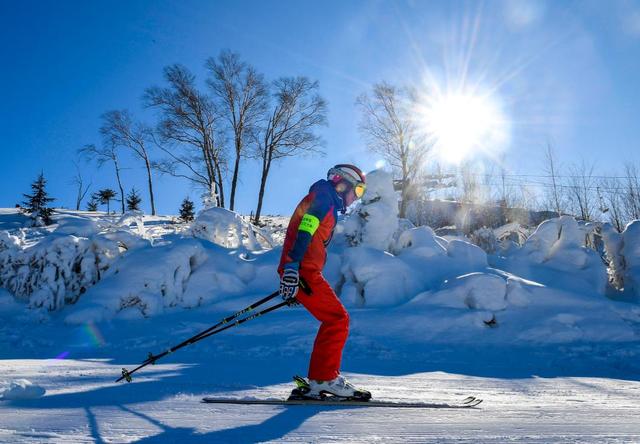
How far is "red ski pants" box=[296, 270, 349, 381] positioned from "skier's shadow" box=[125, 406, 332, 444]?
31.6 inches

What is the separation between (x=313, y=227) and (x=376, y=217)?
7618 mm

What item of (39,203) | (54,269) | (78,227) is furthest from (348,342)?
(39,203)

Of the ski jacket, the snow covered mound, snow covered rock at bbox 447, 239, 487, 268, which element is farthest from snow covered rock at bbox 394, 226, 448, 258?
the snow covered mound

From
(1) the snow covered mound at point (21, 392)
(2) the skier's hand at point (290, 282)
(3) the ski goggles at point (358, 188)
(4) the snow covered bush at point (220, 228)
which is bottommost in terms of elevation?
(1) the snow covered mound at point (21, 392)

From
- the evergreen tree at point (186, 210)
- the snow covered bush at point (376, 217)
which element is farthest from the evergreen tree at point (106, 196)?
the snow covered bush at point (376, 217)

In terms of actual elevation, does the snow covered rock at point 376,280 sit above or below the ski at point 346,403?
above

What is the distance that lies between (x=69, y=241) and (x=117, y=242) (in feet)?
3.32

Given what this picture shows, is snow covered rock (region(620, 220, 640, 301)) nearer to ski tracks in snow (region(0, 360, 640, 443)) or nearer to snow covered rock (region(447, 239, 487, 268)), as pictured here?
snow covered rock (region(447, 239, 487, 268))

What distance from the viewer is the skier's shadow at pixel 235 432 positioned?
77.4 inches

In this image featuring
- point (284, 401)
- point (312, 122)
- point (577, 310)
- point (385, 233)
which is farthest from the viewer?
point (312, 122)

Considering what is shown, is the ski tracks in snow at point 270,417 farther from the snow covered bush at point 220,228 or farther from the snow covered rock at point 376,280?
the snow covered bush at point 220,228

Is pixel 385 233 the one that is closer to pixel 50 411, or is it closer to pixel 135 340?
pixel 135 340

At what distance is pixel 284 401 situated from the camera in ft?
9.54

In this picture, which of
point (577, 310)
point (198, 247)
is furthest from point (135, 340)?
point (577, 310)
